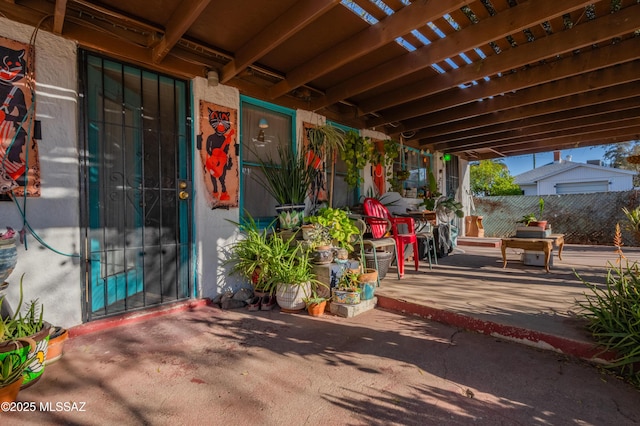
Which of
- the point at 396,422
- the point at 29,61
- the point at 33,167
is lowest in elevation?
the point at 396,422

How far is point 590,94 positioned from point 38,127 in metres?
→ 6.15

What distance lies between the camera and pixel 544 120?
5.19 m

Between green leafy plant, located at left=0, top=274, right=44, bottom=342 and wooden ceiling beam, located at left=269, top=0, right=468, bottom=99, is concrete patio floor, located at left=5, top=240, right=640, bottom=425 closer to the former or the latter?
green leafy plant, located at left=0, top=274, right=44, bottom=342

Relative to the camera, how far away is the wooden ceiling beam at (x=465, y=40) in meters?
2.40

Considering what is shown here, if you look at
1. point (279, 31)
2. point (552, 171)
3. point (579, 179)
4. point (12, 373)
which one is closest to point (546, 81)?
point (279, 31)

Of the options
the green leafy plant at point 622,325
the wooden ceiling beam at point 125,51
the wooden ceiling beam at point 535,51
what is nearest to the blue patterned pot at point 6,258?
the wooden ceiling beam at point 125,51

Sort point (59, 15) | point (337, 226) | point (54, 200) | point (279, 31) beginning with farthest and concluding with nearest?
1. point (337, 226)
2. point (279, 31)
3. point (54, 200)
4. point (59, 15)

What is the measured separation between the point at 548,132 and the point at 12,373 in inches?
305

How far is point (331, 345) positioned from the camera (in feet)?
7.66

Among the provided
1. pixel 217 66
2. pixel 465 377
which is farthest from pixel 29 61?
pixel 465 377

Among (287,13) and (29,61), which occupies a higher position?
(287,13)

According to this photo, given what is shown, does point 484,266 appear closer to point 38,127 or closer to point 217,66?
point 217,66

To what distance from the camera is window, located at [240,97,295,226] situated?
3.86 m

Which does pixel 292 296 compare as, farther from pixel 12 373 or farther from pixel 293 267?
pixel 12 373
